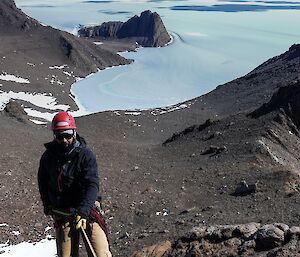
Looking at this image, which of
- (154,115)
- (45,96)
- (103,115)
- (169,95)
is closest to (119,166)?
(103,115)

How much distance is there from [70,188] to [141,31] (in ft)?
598

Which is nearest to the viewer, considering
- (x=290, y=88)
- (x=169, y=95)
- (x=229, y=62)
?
(x=290, y=88)

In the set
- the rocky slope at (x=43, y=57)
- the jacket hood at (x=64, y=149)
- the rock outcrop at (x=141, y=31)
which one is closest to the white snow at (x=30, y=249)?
the jacket hood at (x=64, y=149)

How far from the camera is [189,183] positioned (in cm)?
2623

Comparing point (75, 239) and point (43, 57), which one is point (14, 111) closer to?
point (75, 239)

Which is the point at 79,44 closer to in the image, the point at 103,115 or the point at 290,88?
the point at 103,115

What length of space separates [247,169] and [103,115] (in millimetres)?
26773

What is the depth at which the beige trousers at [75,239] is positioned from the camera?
8352 millimetres

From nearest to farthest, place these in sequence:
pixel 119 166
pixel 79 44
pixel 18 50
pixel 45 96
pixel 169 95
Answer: pixel 119 166, pixel 45 96, pixel 169 95, pixel 18 50, pixel 79 44

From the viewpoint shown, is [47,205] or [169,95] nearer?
[47,205]

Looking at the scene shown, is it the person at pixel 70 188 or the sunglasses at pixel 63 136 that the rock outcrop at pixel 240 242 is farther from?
the sunglasses at pixel 63 136

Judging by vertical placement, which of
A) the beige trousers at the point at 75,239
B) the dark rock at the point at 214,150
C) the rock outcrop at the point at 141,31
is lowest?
the rock outcrop at the point at 141,31

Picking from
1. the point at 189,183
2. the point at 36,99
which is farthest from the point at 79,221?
the point at 36,99

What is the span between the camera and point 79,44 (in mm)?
132125
